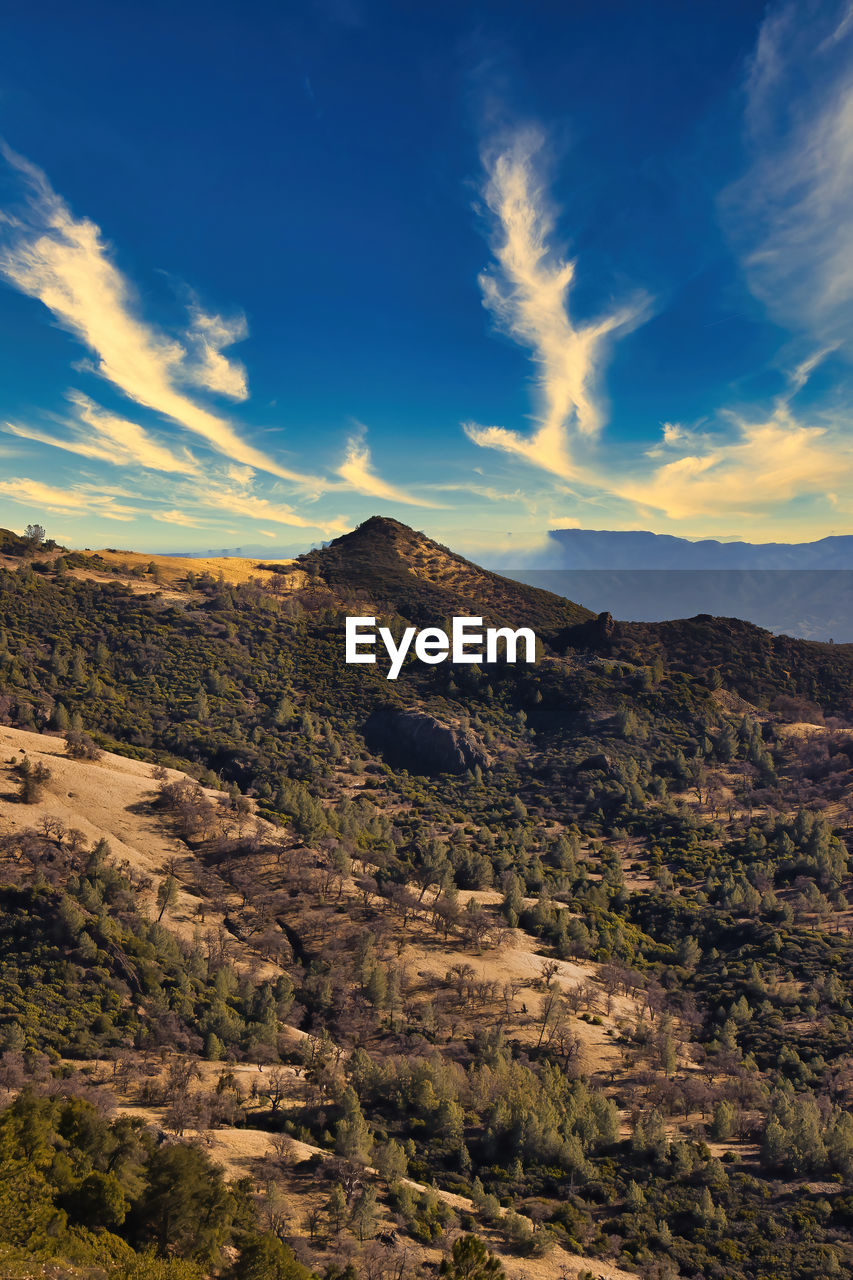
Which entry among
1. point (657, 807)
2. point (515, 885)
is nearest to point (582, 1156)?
point (515, 885)

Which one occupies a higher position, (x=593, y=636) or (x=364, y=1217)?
(x=593, y=636)

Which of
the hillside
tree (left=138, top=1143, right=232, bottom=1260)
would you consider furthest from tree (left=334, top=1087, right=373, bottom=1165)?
tree (left=138, top=1143, right=232, bottom=1260)

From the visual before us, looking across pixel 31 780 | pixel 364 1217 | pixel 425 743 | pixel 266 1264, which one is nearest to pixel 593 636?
pixel 425 743

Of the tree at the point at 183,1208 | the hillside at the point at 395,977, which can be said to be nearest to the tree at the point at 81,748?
the hillside at the point at 395,977

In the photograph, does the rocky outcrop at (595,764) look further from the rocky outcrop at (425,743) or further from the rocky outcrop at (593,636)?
the rocky outcrop at (593,636)

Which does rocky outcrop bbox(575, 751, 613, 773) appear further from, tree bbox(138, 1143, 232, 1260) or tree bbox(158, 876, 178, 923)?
tree bbox(138, 1143, 232, 1260)

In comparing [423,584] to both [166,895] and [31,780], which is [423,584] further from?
[166,895]

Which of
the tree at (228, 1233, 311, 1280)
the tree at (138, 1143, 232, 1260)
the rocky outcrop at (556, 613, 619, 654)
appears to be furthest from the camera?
the rocky outcrop at (556, 613, 619, 654)
